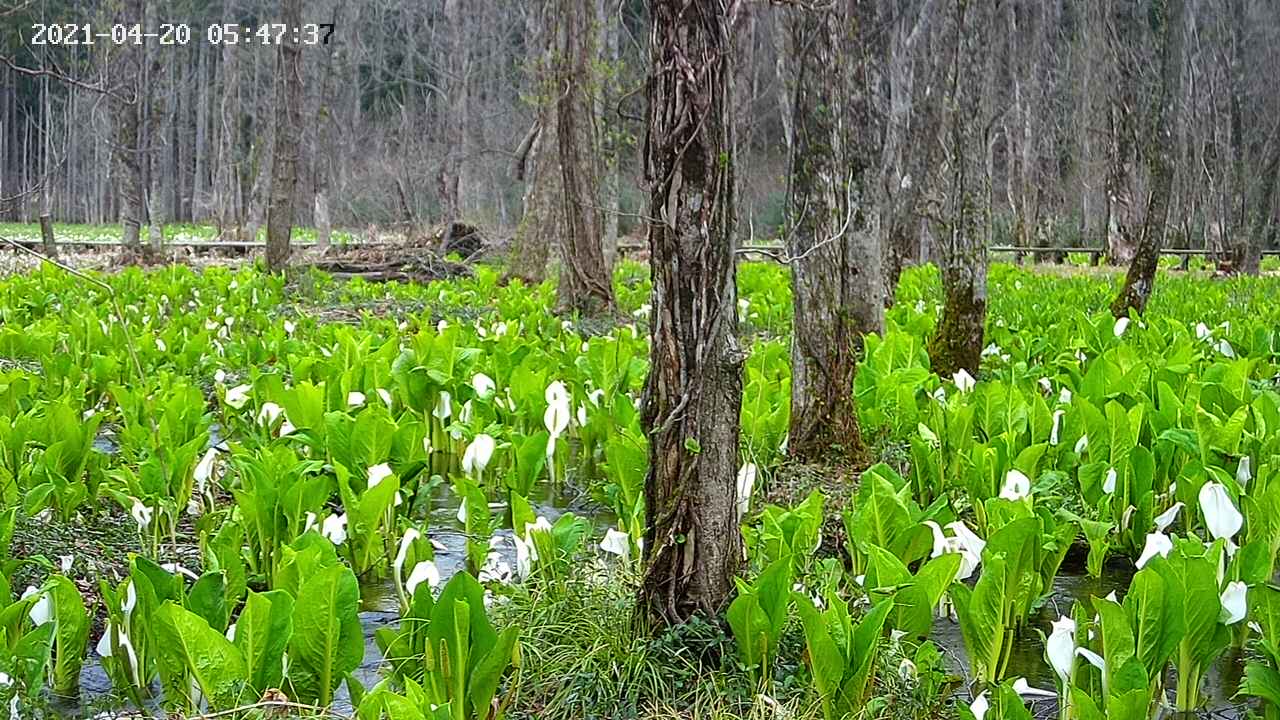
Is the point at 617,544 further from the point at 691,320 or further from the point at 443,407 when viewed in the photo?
the point at 443,407

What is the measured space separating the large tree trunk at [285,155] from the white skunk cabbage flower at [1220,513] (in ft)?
A: 38.9

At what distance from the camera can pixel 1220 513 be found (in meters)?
3.61

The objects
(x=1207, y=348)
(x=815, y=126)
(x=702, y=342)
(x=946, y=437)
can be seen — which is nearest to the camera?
(x=702, y=342)

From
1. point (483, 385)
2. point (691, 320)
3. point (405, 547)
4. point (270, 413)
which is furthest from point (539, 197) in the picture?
point (691, 320)

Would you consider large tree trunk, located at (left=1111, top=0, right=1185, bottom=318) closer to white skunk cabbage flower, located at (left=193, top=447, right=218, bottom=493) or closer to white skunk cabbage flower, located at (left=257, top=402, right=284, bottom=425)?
white skunk cabbage flower, located at (left=257, top=402, right=284, bottom=425)

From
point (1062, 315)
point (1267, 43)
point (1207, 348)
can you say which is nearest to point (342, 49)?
point (1267, 43)

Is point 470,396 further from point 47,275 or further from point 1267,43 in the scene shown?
point 1267,43

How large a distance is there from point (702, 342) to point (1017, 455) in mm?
1960

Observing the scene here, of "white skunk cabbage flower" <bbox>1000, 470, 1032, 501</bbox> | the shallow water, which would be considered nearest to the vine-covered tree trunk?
the shallow water

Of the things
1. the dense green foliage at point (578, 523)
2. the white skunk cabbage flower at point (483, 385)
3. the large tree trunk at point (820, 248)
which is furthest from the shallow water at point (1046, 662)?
the white skunk cabbage flower at point (483, 385)

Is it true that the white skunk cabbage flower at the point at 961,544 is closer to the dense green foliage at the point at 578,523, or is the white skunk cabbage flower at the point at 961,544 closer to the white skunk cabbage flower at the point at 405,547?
the dense green foliage at the point at 578,523

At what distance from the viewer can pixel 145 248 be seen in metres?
17.3

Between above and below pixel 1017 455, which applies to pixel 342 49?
above

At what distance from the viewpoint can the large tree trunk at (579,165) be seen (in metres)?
10.9
